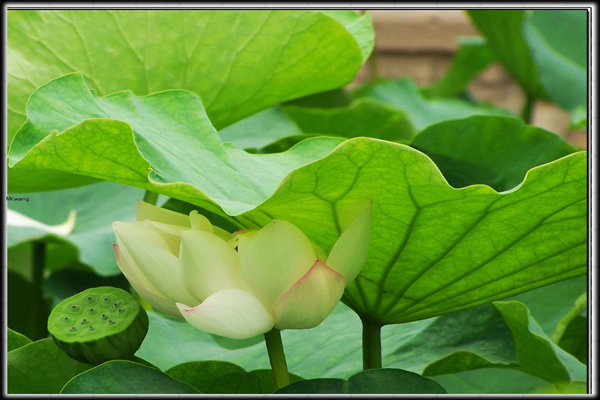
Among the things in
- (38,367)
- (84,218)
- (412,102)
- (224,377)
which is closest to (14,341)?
(38,367)

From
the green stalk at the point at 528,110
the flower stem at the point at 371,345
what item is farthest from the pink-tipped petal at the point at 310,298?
the green stalk at the point at 528,110

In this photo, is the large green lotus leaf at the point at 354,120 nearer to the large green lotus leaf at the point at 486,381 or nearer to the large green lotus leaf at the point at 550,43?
the large green lotus leaf at the point at 550,43

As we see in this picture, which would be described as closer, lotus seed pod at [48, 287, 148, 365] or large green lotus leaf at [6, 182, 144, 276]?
A: lotus seed pod at [48, 287, 148, 365]

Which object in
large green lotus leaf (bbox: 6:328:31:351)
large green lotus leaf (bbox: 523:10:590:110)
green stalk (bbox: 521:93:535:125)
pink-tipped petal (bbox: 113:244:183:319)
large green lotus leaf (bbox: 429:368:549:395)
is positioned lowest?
large green lotus leaf (bbox: 429:368:549:395)

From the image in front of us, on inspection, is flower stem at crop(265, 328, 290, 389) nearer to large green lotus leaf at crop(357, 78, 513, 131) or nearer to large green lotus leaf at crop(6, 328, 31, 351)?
large green lotus leaf at crop(6, 328, 31, 351)

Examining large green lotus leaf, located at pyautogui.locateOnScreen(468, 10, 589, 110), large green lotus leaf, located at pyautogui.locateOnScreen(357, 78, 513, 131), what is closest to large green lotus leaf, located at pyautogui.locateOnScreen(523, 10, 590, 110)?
large green lotus leaf, located at pyautogui.locateOnScreen(468, 10, 589, 110)

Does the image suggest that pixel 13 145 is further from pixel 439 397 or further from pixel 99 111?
pixel 439 397
